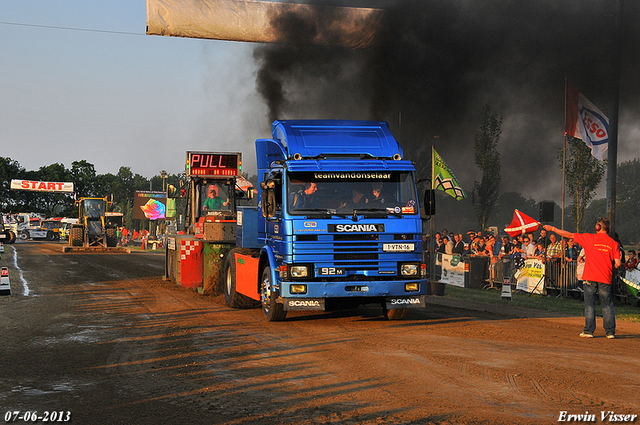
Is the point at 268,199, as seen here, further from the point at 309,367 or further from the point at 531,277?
the point at 531,277

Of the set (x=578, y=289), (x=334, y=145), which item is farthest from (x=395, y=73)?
(x=334, y=145)

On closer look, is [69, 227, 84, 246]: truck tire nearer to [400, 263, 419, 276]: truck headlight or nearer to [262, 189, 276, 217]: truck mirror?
[262, 189, 276, 217]: truck mirror

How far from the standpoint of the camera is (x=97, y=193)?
10394 cm

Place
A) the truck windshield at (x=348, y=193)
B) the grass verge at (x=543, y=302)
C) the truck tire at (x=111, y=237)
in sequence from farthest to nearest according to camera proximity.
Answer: the truck tire at (x=111, y=237) < the grass verge at (x=543, y=302) < the truck windshield at (x=348, y=193)

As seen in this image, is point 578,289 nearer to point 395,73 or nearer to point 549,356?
point 549,356

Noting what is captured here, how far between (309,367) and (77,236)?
37448 millimetres

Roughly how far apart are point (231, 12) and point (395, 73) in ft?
21.6

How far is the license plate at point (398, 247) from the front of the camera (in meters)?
10.3

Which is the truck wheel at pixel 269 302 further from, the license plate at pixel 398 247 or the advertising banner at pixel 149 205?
the advertising banner at pixel 149 205

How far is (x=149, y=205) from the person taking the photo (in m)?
67.8

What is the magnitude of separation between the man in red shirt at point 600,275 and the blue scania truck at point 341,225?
2607mm

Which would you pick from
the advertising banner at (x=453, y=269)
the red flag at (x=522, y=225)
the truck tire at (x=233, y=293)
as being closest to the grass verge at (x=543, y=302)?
the advertising banner at (x=453, y=269)

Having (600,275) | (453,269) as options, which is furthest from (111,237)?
(600,275)

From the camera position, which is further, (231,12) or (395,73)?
(395,73)
